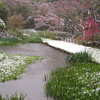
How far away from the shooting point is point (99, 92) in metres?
10.5

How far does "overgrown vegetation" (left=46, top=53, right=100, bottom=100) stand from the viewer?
34.5 ft

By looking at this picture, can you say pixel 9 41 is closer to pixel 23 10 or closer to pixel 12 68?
pixel 12 68

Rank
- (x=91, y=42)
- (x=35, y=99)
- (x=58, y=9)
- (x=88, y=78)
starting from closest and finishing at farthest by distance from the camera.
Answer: (x=35, y=99) < (x=88, y=78) < (x=91, y=42) < (x=58, y=9)

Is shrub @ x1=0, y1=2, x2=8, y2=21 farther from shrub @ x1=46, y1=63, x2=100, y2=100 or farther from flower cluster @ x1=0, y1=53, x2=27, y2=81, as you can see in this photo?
shrub @ x1=46, y1=63, x2=100, y2=100

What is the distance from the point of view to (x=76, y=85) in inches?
467

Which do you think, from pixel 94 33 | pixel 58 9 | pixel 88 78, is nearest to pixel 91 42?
pixel 94 33

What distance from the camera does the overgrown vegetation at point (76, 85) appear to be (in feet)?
34.5

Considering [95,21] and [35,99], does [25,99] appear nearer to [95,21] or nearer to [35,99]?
[35,99]

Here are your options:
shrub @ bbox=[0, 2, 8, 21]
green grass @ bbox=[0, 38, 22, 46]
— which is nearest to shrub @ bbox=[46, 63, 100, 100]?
green grass @ bbox=[0, 38, 22, 46]

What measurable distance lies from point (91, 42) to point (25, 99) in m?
17.0

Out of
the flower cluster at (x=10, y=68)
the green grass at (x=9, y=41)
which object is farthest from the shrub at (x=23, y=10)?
the flower cluster at (x=10, y=68)

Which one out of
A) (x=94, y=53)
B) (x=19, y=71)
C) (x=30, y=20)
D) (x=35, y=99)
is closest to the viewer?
(x=35, y=99)

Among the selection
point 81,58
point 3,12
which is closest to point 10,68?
point 81,58

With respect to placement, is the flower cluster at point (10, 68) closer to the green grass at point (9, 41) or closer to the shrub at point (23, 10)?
the green grass at point (9, 41)
